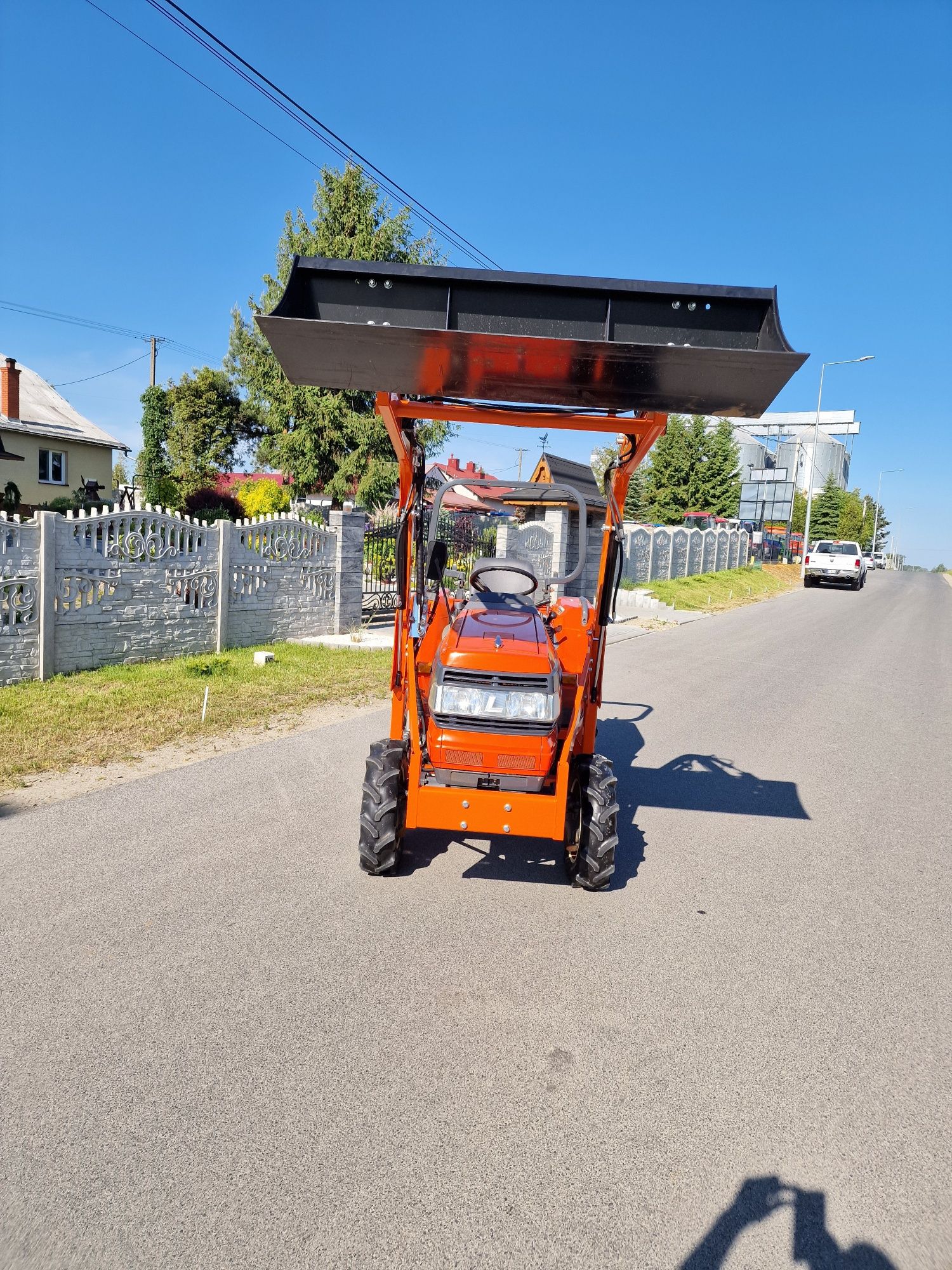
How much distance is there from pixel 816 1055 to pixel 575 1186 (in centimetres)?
127

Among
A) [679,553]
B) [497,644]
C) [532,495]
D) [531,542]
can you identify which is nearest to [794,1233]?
[497,644]

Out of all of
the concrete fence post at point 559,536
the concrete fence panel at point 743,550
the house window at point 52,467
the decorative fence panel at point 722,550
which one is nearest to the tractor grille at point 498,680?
the concrete fence post at point 559,536

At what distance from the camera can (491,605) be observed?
5.35 meters

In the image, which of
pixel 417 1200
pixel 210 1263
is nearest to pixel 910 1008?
pixel 417 1200

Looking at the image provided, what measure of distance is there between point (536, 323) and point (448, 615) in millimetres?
2118

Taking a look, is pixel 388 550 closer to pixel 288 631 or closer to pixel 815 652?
pixel 288 631

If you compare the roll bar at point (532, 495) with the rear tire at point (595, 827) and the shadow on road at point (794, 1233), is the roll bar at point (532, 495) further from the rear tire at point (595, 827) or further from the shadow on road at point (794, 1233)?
the shadow on road at point (794, 1233)

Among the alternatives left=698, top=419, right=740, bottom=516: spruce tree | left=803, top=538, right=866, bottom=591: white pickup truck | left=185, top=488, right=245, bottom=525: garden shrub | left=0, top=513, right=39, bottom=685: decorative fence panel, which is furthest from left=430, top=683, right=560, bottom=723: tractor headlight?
left=698, top=419, right=740, bottom=516: spruce tree

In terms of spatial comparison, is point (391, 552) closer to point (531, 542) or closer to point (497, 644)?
point (531, 542)

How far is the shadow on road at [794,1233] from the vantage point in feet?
7.86

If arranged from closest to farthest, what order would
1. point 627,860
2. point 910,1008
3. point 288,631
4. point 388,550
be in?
point 910,1008 < point 627,860 < point 288,631 < point 388,550

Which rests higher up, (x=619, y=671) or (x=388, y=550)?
(x=388, y=550)

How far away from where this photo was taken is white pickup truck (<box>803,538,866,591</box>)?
33875mm

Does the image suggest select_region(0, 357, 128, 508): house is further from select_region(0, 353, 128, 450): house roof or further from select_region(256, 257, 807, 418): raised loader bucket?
select_region(256, 257, 807, 418): raised loader bucket
